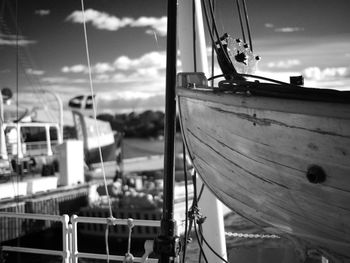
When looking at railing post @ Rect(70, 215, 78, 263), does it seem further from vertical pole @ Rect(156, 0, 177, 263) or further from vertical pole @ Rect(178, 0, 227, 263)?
vertical pole @ Rect(156, 0, 177, 263)

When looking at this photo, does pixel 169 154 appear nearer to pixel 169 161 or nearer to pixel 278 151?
pixel 169 161

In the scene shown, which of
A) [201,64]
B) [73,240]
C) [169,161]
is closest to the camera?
[169,161]

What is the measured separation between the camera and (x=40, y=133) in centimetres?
2506

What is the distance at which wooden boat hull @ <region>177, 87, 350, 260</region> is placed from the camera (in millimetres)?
1379

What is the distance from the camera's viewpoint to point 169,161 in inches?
79.1

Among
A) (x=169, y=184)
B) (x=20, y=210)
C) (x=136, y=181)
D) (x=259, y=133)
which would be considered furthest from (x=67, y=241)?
(x=136, y=181)

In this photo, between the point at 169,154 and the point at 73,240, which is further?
the point at 73,240

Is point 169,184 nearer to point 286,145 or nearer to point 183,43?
point 286,145

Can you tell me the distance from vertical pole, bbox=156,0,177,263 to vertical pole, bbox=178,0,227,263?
4.11 ft

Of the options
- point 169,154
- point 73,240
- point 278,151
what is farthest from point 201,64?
point 73,240

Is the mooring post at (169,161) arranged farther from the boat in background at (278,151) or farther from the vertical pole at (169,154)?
the boat in background at (278,151)

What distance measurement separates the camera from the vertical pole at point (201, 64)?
3.28 meters

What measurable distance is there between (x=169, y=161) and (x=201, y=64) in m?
1.53

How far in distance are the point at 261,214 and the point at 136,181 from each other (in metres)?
14.8
